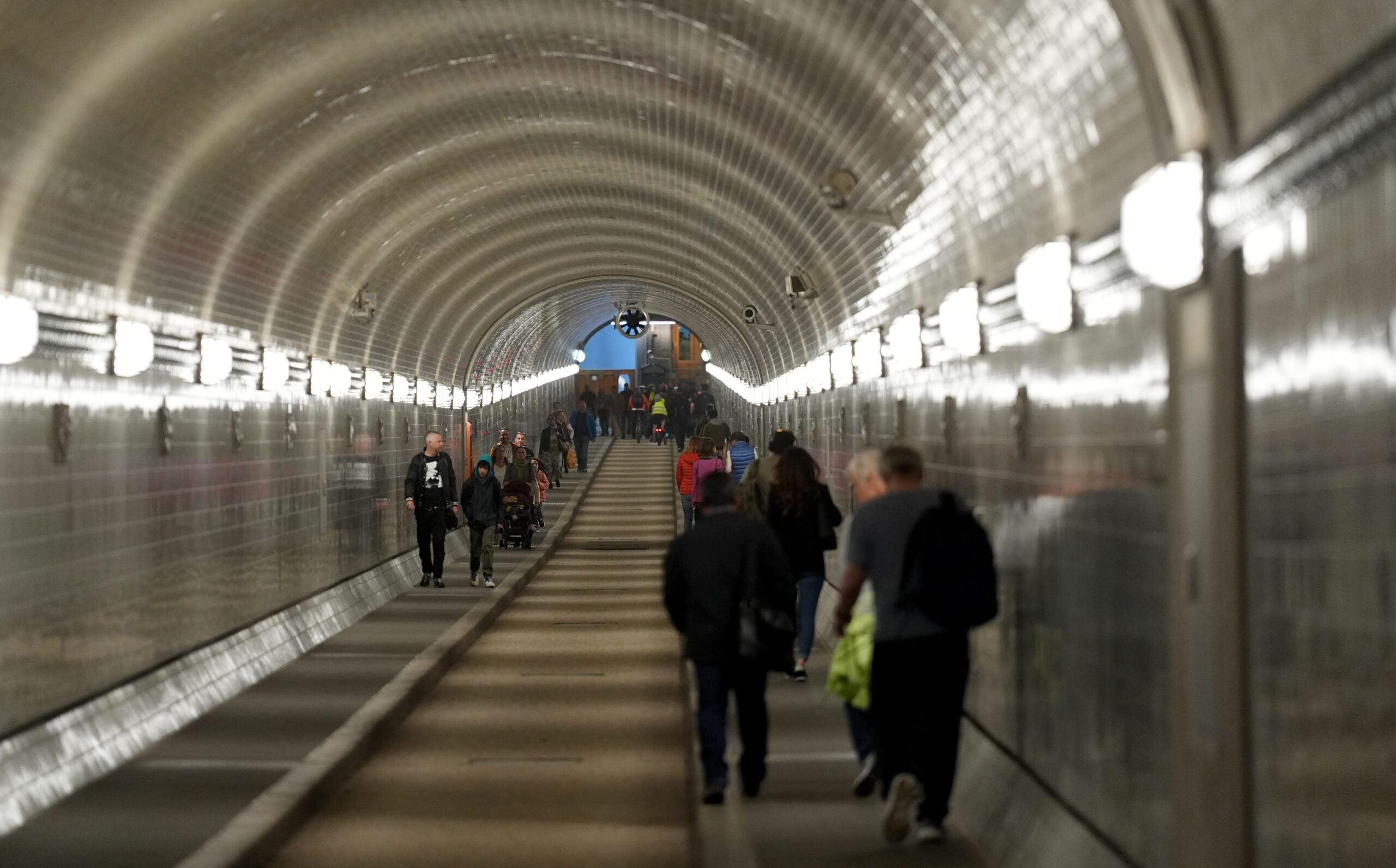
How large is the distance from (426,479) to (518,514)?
636 centimetres

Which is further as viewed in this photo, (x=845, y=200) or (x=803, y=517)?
(x=845, y=200)

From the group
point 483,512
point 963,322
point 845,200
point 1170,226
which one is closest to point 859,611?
point 963,322

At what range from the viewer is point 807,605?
12.0 metres

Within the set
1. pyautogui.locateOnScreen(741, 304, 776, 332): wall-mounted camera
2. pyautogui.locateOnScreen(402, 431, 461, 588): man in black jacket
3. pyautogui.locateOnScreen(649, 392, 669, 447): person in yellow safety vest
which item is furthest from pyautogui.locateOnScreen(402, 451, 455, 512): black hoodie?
pyautogui.locateOnScreen(649, 392, 669, 447): person in yellow safety vest

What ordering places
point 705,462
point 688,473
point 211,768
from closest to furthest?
point 211,768, point 705,462, point 688,473

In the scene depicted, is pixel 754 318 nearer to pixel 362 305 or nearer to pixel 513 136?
pixel 362 305

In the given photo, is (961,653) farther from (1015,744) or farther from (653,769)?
(653,769)

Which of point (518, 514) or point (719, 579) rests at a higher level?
point (719, 579)

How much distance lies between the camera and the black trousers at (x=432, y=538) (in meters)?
19.5

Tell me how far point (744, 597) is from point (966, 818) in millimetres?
1543

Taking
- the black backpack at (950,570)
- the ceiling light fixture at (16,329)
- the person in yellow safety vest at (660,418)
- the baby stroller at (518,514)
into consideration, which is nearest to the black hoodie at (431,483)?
the baby stroller at (518,514)

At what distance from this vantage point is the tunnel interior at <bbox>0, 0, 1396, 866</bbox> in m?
4.43

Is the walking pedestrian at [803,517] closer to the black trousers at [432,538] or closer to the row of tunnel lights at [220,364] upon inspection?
the row of tunnel lights at [220,364]

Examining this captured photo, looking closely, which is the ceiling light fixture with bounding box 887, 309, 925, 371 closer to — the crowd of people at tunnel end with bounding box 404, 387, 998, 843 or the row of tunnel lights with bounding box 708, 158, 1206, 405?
the row of tunnel lights with bounding box 708, 158, 1206, 405
